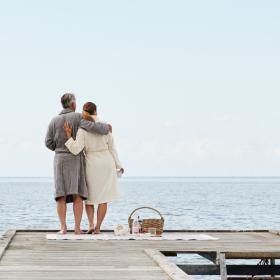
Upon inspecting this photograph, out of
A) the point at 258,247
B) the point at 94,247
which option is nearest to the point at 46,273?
the point at 94,247

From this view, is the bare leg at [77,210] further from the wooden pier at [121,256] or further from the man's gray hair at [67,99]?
the man's gray hair at [67,99]

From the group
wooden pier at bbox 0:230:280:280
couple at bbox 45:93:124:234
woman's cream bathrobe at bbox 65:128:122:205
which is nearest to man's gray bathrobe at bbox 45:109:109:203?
couple at bbox 45:93:124:234

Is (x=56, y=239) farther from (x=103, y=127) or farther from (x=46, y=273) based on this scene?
(x=46, y=273)

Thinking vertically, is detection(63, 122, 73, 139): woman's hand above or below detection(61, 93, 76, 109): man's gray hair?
below

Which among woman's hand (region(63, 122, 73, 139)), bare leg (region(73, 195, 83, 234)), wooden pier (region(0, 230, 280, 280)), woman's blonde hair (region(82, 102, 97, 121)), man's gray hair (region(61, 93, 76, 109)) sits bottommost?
wooden pier (region(0, 230, 280, 280))

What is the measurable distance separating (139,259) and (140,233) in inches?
105

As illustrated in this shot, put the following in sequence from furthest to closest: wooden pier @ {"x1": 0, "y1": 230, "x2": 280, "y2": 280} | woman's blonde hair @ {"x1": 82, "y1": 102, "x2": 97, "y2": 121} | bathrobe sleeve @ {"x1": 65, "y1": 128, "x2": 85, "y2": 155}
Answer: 1. woman's blonde hair @ {"x1": 82, "y1": 102, "x2": 97, "y2": 121}
2. bathrobe sleeve @ {"x1": 65, "y1": 128, "x2": 85, "y2": 155}
3. wooden pier @ {"x1": 0, "y1": 230, "x2": 280, "y2": 280}

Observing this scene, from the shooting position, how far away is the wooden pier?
21.4 feet

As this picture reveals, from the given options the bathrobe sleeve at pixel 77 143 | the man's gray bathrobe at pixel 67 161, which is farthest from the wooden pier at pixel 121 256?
the bathrobe sleeve at pixel 77 143

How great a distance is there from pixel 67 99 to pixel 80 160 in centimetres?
77

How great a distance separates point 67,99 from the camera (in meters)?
10.1

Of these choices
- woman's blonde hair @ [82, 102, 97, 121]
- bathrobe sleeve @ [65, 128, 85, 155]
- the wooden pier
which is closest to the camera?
the wooden pier

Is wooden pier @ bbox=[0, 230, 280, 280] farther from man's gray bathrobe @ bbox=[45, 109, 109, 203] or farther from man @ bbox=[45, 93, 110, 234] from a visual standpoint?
man's gray bathrobe @ bbox=[45, 109, 109, 203]

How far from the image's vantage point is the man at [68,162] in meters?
10.1
